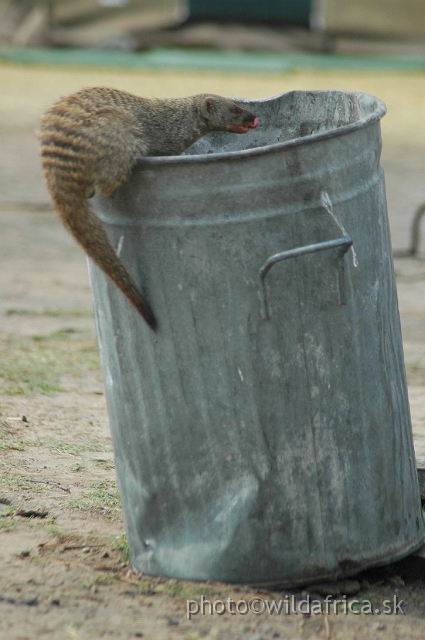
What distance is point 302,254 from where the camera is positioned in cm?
195

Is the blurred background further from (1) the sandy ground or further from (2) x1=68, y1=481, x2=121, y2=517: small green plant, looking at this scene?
(2) x1=68, y1=481, x2=121, y2=517: small green plant

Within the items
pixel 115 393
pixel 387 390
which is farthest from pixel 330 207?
pixel 115 393

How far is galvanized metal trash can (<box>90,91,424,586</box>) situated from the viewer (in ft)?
6.46

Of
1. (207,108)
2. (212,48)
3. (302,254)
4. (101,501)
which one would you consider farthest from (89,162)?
(212,48)

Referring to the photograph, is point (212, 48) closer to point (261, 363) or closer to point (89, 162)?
point (89, 162)

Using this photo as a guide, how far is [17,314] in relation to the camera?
15.7 feet

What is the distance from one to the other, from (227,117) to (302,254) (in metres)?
0.67

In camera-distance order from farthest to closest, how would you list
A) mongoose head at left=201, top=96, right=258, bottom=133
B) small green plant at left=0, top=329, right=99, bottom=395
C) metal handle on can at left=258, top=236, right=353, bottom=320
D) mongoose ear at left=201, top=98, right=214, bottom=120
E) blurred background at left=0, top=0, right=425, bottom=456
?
blurred background at left=0, top=0, right=425, bottom=456 → small green plant at left=0, top=329, right=99, bottom=395 → mongoose ear at left=201, top=98, right=214, bottom=120 → mongoose head at left=201, top=96, right=258, bottom=133 → metal handle on can at left=258, top=236, right=353, bottom=320

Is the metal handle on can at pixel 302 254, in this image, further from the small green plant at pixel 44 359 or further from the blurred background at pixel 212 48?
the blurred background at pixel 212 48

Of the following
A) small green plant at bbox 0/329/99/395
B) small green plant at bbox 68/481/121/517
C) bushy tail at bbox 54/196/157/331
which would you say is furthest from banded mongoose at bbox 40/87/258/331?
small green plant at bbox 0/329/99/395

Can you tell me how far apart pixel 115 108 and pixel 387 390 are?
0.99m

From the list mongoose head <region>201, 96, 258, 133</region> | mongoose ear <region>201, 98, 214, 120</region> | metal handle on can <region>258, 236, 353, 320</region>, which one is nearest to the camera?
metal handle on can <region>258, 236, 353, 320</region>

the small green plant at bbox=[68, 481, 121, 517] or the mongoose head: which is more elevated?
the mongoose head

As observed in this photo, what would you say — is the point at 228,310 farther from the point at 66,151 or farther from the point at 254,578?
the point at 254,578
